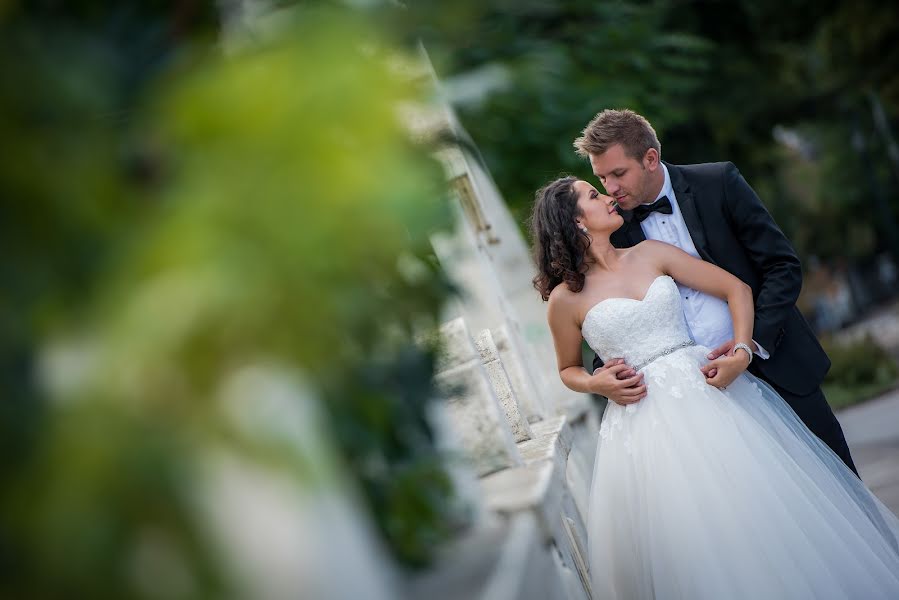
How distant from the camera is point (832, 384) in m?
15.1

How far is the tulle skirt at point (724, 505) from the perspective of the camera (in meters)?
3.81

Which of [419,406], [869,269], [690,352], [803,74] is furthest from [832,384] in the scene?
[869,269]

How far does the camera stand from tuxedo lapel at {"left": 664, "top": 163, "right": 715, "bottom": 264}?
4.75 m

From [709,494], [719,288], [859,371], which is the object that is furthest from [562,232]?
[859,371]

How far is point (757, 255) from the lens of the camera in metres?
4.70

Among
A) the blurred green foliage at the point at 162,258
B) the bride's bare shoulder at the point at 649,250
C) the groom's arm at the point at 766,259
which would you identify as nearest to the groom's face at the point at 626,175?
the bride's bare shoulder at the point at 649,250

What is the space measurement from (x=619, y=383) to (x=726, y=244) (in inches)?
36.6

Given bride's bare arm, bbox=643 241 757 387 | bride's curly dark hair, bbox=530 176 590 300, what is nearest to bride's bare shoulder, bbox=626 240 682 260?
bride's bare arm, bbox=643 241 757 387

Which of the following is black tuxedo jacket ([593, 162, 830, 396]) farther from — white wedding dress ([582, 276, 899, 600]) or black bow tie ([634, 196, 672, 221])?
white wedding dress ([582, 276, 899, 600])

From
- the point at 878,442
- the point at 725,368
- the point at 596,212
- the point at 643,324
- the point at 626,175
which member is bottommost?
the point at 878,442

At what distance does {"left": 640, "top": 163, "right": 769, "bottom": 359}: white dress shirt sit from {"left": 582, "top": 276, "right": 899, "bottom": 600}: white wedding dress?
16cm

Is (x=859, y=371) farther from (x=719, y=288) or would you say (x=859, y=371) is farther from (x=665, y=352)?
(x=665, y=352)

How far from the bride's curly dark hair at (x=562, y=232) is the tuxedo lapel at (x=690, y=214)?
55cm

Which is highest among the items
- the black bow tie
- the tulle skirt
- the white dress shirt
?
the black bow tie
